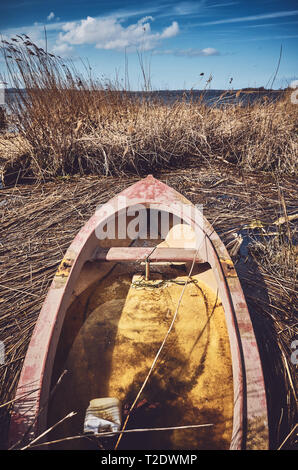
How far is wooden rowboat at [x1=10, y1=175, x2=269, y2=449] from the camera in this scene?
3.92 ft

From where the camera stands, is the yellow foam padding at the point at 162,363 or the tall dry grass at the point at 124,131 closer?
the yellow foam padding at the point at 162,363

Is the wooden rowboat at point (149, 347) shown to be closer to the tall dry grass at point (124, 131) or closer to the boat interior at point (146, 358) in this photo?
the boat interior at point (146, 358)

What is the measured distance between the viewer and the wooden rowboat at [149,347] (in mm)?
1196

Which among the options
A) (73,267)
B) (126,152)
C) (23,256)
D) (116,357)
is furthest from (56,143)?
(116,357)

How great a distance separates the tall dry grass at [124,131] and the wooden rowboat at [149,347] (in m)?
2.09

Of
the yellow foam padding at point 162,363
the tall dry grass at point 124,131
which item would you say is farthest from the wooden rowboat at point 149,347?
the tall dry grass at point 124,131

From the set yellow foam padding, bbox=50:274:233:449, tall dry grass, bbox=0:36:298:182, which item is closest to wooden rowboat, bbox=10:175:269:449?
yellow foam padding, bbox=50:274:233:449

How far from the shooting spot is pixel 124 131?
13.4 feet

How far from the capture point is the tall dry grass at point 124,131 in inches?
146

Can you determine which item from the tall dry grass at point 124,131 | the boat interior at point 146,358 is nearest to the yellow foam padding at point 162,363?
the boat interior at point 146,358

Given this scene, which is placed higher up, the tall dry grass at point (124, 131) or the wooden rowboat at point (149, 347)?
the tall dry grass at point (124, 131)

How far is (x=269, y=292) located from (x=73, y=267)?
1.53 m

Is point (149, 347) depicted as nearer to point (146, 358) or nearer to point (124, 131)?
point (146, 358)

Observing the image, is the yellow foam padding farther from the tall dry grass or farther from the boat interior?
the tall dry grass
